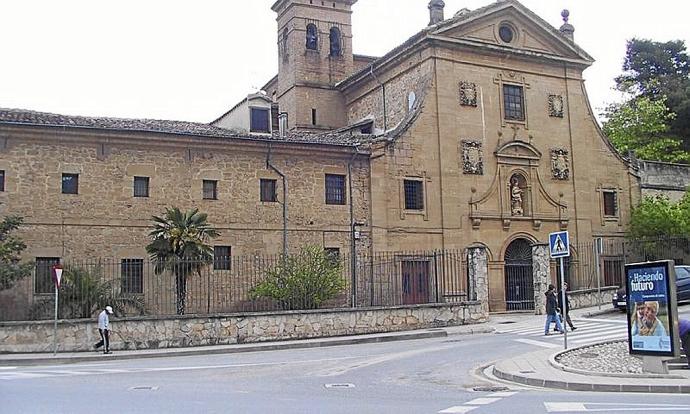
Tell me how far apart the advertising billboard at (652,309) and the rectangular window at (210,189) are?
18245 mm

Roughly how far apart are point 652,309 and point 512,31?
25439 millimetres

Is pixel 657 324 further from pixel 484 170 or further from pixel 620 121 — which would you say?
pixel 620 121

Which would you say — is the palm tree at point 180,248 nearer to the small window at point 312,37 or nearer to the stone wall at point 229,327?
the stone wall at point 229,327

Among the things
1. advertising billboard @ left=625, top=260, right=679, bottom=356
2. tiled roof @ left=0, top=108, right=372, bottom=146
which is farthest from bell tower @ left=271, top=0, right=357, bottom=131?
advertising billboard @ left=625, top=260, right=679, bottom=356

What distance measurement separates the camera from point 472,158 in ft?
116

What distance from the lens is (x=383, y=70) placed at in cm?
3788

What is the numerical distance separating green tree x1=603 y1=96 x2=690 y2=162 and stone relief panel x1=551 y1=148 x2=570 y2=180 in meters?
14.1

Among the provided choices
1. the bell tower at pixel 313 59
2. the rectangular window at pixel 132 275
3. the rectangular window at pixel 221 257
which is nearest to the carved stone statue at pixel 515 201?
the bell tower at pixel 313 59

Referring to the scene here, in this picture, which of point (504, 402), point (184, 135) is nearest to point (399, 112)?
point (184, 135)

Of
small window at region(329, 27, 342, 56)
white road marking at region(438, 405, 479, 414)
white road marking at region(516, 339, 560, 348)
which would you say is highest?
small window at region(329, 27, 342, 56)

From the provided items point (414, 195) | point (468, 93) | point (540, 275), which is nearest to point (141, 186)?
point (414, 195)

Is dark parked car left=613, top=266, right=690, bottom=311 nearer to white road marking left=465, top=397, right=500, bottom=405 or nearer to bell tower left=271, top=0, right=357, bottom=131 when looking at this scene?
bell tower left=271, top=0, right=357, bottom=131

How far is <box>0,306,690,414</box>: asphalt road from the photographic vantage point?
1134cm

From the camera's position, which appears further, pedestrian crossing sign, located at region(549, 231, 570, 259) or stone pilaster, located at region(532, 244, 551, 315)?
stone pilaster, located at region(532, 244, 551, 315)
